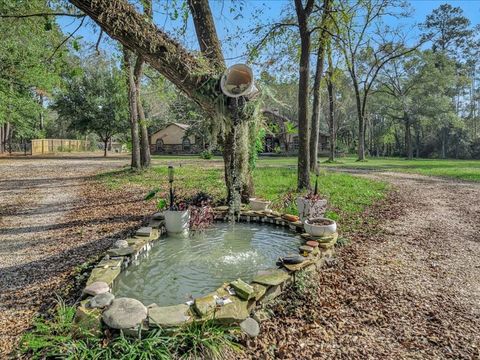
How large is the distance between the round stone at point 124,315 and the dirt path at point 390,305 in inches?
34.9

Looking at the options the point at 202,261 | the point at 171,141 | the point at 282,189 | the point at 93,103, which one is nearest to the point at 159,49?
the point at 202,261

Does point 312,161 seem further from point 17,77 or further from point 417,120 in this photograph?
point 417,120

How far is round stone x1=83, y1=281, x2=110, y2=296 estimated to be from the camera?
9.81 feet

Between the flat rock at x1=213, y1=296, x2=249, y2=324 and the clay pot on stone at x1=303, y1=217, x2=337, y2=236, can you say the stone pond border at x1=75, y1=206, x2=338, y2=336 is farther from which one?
the clay pot on stone at x1=303, y1=217, x2=337, y2=236

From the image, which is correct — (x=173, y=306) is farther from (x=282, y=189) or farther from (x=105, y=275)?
(x=282, y=189)

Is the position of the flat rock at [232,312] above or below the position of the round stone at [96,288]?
below

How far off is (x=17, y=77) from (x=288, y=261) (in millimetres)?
18590

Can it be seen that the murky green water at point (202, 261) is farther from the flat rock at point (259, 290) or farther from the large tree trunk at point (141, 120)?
the large tree trunk at point (141, 120)

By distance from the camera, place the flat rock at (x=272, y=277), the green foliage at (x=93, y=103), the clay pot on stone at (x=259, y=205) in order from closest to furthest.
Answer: the flat rock at (x=272, y=277) → the clay pot on stone at (x=259, y=205) → the green foliage at (x=93, y=103)

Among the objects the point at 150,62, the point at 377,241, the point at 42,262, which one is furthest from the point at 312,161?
the point at 42,262

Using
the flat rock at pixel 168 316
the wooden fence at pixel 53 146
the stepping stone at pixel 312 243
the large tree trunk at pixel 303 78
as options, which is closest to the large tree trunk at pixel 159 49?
the stepping stone at pixel 312 243

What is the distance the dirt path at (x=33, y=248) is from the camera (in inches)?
124

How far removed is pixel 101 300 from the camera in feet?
9.23

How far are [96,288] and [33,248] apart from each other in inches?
98.7
